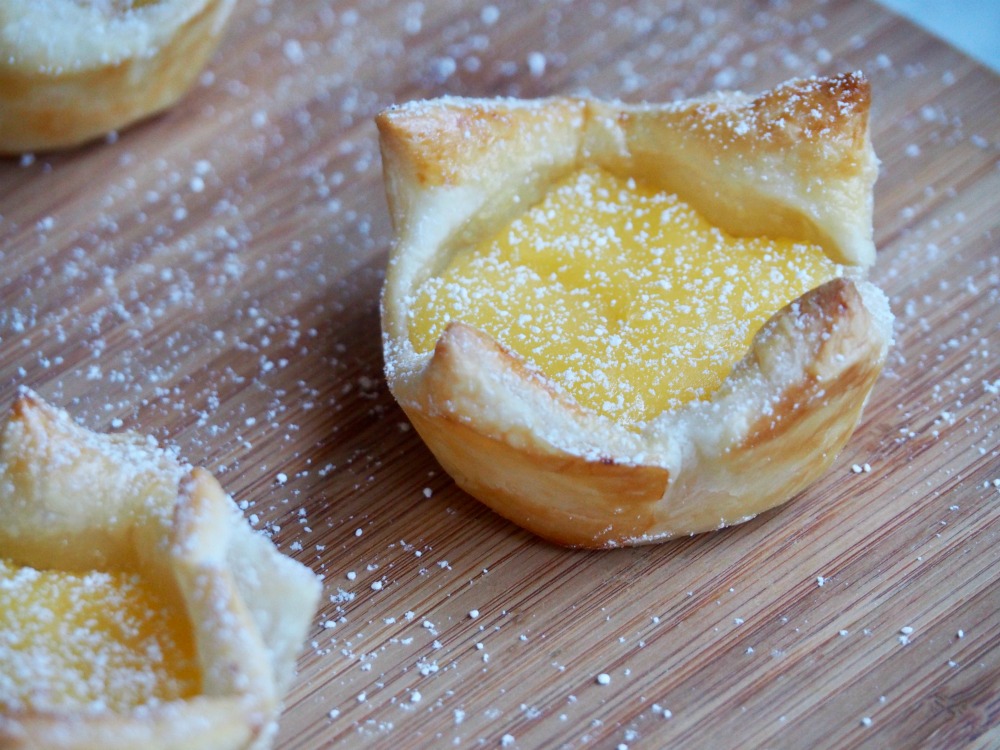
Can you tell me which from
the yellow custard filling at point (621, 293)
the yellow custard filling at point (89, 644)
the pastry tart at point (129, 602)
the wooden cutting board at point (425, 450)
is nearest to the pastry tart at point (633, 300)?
the yellow custard filling at point (621, 293)

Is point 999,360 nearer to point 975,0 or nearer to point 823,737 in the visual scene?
point 823,737

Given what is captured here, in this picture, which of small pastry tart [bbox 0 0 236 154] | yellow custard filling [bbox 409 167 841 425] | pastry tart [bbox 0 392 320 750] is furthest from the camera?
small pastry tart [bbox 0 0 236 154]

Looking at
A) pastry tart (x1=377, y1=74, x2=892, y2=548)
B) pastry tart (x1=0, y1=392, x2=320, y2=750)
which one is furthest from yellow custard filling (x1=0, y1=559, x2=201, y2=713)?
pastry tart (x1=377, y1=74, x2=892, y2=548)

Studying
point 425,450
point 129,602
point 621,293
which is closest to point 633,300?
point 621,293

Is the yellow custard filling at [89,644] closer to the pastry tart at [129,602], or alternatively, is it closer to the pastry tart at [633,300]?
the pastry tart at [129,602]

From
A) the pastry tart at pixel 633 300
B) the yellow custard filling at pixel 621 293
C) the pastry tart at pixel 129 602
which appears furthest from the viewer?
the yellow custard filling at pixel 621 293

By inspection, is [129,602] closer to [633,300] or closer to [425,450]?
[425,450]

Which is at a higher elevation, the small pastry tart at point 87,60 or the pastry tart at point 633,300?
the small pastry tart at point 87,60

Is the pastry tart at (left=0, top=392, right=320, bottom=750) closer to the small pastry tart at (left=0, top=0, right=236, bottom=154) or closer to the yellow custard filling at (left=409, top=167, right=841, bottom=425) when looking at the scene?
the yellow custard filling at (left=409, top=167, right=841, bottom=425)
